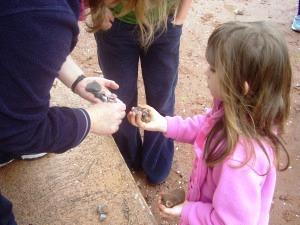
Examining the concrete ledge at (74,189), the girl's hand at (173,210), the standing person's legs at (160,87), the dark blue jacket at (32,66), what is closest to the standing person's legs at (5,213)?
the concrete ledge at (74,189)

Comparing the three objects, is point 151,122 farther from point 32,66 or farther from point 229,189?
point 32,66

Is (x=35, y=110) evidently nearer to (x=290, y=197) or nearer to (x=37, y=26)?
(x=37, y=26)

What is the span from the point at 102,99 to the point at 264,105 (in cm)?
65

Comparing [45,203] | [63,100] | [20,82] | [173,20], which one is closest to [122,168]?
[45,203]

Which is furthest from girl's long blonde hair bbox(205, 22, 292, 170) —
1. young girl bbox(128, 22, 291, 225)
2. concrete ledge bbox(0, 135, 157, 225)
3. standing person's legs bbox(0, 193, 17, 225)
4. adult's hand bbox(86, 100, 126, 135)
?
standing person's legs bbox(0, 193, 17, 225)

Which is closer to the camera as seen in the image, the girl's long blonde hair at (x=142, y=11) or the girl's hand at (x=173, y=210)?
the girl's long blonde hair at (x=142, y=11)

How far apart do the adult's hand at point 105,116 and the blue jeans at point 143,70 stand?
1.87 ft

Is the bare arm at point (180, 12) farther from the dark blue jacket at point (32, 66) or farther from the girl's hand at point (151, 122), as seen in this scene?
the dark blue jacket at point (32, 66)

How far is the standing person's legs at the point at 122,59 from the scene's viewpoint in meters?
2.00

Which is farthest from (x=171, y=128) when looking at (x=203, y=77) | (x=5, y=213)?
(x=203, y=77)

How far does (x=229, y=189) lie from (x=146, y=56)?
3.40 ft

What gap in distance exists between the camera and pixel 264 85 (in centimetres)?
129

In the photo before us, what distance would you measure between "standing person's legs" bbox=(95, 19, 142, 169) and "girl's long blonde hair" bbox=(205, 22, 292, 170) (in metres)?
0.73

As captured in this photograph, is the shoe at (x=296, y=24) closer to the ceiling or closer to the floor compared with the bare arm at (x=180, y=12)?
closer to the floor
